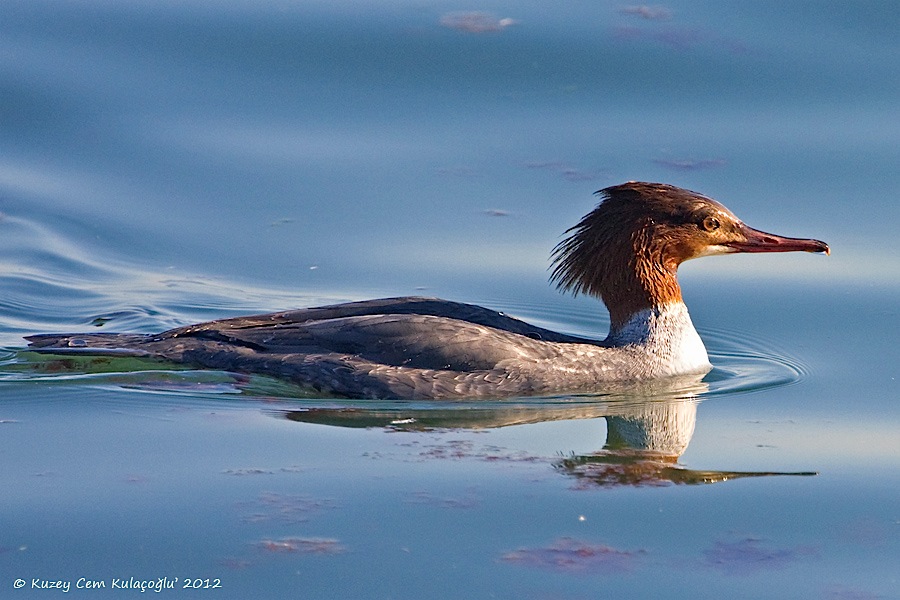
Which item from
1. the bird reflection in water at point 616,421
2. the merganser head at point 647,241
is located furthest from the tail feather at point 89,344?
the merganser head at point 647,241

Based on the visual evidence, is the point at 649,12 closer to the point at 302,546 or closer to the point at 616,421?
the point at 616,421

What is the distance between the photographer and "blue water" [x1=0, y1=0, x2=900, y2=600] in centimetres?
631

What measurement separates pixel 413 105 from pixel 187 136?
1998 millimetres

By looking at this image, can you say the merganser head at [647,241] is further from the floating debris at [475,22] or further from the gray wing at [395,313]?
the floating debris at [475,22]

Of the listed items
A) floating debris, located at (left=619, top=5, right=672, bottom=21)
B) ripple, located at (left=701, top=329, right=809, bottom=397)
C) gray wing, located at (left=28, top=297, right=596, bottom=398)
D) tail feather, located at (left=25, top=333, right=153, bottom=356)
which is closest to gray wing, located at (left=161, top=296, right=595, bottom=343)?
gray wing, located at (left=28, top=297, right=596, bottom=398)

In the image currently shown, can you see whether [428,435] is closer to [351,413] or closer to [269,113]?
[351,413]

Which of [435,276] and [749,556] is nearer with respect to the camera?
[749,556]

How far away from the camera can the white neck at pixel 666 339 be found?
938 centimetres

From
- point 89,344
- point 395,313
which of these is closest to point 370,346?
point 395,313

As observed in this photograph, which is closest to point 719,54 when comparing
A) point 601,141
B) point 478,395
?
point 601,141

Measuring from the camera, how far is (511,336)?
902cm

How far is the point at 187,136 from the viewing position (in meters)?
12.3

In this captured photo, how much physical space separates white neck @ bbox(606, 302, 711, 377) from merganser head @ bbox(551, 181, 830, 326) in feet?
0.22

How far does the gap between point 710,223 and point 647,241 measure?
0.43 meters
